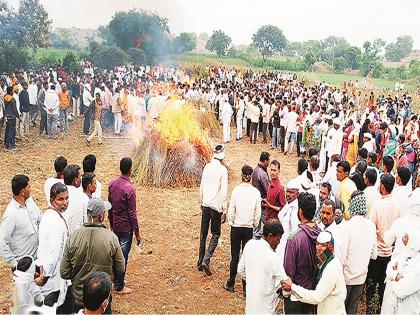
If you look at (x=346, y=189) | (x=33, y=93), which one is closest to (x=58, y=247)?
(x=346, y=189)

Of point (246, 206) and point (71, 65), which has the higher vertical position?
point (71, 65)

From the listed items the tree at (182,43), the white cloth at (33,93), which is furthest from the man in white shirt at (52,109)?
the tree at (182,43)

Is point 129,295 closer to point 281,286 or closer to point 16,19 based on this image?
point 281,286

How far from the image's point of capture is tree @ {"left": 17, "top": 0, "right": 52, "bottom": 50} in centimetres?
2562

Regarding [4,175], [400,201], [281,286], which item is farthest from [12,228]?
[4,175]

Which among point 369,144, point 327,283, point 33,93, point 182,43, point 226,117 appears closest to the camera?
point 327,283

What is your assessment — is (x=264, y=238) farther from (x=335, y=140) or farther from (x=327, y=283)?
(x=335, y=140)

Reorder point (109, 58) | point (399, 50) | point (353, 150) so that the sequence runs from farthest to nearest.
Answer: point (399, 50)
point (109, 58)
point (353, 150)

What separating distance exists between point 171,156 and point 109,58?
69.8 ft

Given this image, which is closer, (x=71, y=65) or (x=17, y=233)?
(x=17, y=233)

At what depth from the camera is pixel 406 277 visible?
13.3 feet

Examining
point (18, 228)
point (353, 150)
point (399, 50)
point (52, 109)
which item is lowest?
point (353, 150)

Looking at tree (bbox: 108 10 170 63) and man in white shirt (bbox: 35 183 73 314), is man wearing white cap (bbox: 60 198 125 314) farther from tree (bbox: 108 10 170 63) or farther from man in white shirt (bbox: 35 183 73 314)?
tree (bbox: 108 10 170 63)

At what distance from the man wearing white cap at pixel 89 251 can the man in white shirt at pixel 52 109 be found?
36.4 ft
